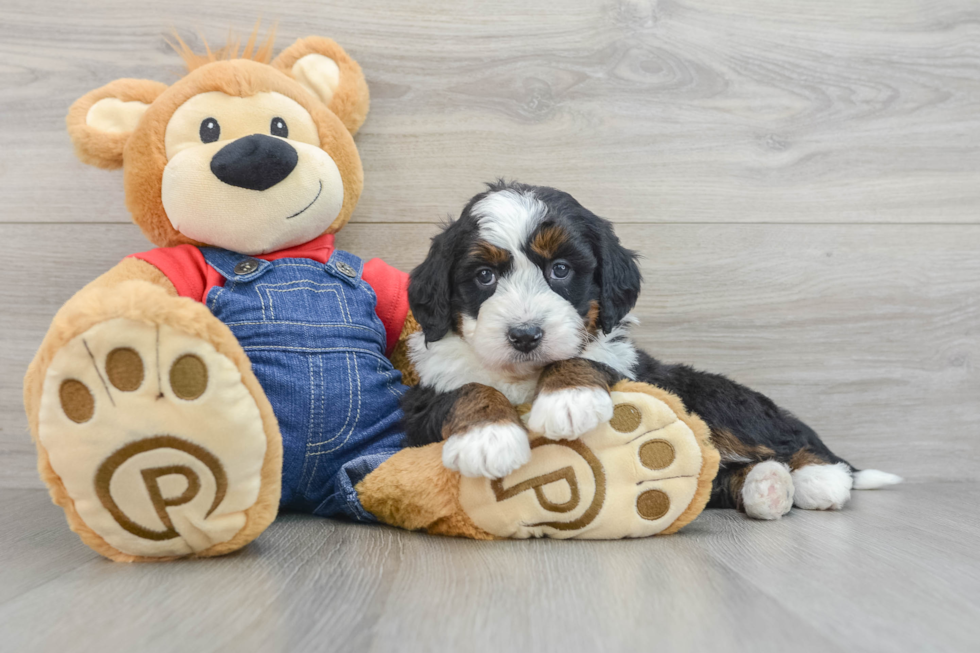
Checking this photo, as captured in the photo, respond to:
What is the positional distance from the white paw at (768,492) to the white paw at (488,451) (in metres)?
0.67

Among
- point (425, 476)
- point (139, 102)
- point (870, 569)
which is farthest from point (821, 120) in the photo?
point (139, 102)

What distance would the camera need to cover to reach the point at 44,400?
1135 millimetres

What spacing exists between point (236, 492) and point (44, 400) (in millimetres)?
343

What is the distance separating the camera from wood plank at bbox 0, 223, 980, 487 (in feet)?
7.45

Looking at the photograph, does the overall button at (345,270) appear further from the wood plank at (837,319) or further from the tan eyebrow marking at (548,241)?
the tan eyebrow marking at (548,241)

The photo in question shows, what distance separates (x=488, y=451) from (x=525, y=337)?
0.25 meters

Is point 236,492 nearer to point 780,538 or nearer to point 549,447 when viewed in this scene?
point 549,447

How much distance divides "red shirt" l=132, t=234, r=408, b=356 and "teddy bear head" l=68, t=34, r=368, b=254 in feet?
0.12

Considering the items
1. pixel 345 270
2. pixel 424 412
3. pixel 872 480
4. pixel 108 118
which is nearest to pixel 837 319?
pixel 872 480

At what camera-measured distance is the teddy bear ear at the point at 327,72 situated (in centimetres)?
199

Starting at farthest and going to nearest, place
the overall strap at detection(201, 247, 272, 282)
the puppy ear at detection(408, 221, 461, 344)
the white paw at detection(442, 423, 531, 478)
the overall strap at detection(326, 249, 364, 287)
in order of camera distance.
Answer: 1. the overall strap at detection(326, 249, 364, 287)
2. the overall strap at detection(201, 247, 272, 282)
3. the puppy ear at detection(408, 221, 461, 344)
4. the white paw at detection(442, 423, 531, 478)

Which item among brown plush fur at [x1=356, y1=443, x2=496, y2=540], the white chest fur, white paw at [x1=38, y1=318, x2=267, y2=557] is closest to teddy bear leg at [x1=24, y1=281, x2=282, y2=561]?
white paw at [x1=38, y1=318, x2=267, y2=557]

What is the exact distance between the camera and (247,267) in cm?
171

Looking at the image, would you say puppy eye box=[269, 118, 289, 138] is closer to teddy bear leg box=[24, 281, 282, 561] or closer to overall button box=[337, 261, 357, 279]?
overall button box=[337, 261, 357, 279]
